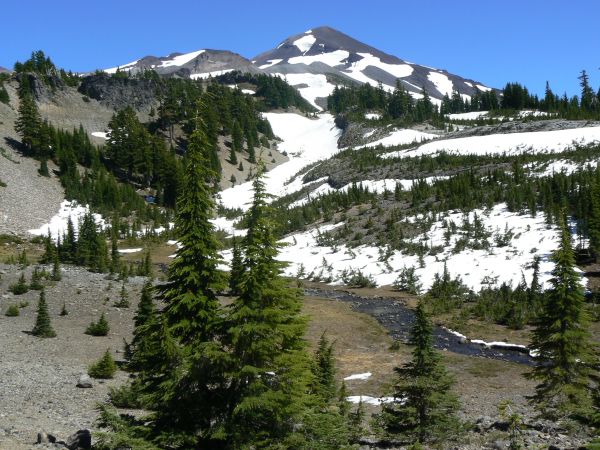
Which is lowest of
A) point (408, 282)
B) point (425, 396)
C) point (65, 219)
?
point (425, 396)

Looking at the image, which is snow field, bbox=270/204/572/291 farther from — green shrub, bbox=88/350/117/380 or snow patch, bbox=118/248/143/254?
snow patch, bbox=118/248/143/254

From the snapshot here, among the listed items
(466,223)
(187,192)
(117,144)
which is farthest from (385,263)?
(117,144)

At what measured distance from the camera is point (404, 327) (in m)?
32.5

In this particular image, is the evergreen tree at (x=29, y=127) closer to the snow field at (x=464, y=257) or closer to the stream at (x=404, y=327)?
the snow field at (x=464, y=257)

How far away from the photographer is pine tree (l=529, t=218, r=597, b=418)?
15.4 meters

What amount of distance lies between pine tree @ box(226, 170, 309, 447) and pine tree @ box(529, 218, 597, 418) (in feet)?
30.9

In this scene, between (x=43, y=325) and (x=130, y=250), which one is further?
(x=130, y=250)

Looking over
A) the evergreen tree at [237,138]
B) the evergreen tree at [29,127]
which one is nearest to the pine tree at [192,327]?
the evergreen tree at [29,127]

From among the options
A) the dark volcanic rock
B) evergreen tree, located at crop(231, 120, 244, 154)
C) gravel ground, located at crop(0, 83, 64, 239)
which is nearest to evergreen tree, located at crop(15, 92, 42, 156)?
gravel ground, located at crop(0, 83, 64, 239)

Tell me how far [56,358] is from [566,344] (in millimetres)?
21136

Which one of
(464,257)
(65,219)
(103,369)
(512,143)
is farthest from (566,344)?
(65,219)

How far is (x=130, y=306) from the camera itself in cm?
3325

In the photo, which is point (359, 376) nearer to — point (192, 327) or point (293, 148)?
point (192, 327)

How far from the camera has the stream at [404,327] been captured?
86.8ft
